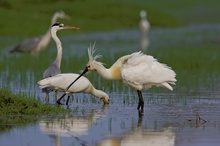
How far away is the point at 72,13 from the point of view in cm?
4394

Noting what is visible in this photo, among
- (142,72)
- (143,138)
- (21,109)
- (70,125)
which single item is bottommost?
(143,138)

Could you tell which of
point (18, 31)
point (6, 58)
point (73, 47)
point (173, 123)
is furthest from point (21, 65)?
point (18, 31)

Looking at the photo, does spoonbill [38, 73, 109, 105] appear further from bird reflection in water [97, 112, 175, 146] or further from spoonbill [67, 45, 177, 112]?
bird reflection in water [97, 112, 175, 146]

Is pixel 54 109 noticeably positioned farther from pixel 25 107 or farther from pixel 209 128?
pixel 209 128

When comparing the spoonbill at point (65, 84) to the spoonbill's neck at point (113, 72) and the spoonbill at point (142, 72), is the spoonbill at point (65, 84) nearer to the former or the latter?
the spoonbill's neck at point (113, 72)

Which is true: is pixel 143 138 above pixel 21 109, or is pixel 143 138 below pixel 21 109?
below

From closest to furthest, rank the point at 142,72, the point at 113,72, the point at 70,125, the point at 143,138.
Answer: the point at 143,138 < the point at 70,125 < the point at 142,72 < the point at 113,72

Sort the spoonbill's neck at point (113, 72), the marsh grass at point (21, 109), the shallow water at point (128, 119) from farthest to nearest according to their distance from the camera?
the spoonbill's neck at point (113, 72), the marsh grass at point (21, 109), the shallow water at point (128, 119)

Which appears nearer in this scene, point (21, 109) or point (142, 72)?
point (21, 109)

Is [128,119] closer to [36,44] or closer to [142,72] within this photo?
[142,72]

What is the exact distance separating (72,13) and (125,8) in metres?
4.04

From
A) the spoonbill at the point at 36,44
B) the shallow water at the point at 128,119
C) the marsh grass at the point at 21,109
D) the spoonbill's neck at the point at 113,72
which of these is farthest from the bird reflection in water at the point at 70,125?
the spoonbill at the point at 36,44

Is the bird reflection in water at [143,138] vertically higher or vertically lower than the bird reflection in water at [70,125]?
lower

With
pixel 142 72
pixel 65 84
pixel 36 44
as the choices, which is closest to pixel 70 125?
pixel 142 72
